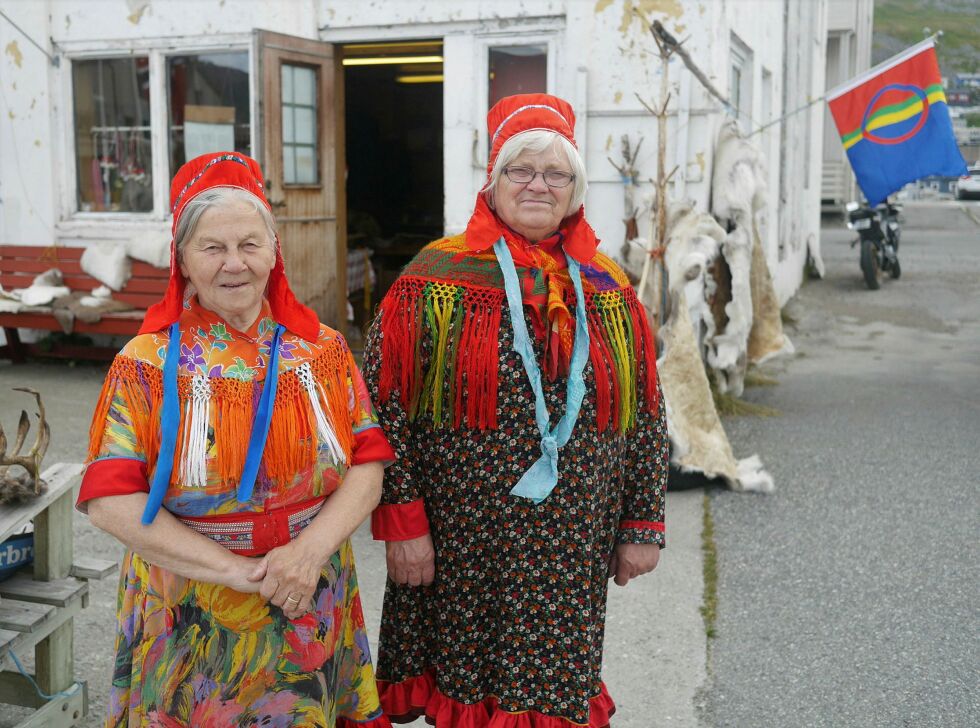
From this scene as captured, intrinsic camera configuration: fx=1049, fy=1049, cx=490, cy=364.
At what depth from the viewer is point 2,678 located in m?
2.92

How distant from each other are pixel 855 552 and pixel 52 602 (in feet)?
11.0

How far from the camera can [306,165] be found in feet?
26.5

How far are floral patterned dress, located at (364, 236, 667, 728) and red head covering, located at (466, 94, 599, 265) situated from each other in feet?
0.17

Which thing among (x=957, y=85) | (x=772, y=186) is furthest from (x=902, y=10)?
(x=772, y=186)

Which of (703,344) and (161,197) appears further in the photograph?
(161,197)

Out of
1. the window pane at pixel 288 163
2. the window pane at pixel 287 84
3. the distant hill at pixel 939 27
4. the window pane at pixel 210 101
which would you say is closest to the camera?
the window pane at pixel 287 84

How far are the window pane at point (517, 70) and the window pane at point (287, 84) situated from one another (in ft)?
4.86

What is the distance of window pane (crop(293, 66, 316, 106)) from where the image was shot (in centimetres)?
780

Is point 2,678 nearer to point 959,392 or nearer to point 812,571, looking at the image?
point 812,571

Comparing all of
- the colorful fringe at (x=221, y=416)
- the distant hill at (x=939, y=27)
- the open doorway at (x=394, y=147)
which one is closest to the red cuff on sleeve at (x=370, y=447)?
the colorful fringe at (x=221, y=416)

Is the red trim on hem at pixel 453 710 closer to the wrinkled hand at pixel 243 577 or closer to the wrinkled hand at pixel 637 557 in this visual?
the wrinkled hand at pixel 637 557

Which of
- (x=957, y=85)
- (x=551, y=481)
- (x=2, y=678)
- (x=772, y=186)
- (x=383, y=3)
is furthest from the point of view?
(x=957, y=85)

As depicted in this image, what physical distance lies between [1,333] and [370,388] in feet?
24.3

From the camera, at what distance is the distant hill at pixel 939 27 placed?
102875mm
